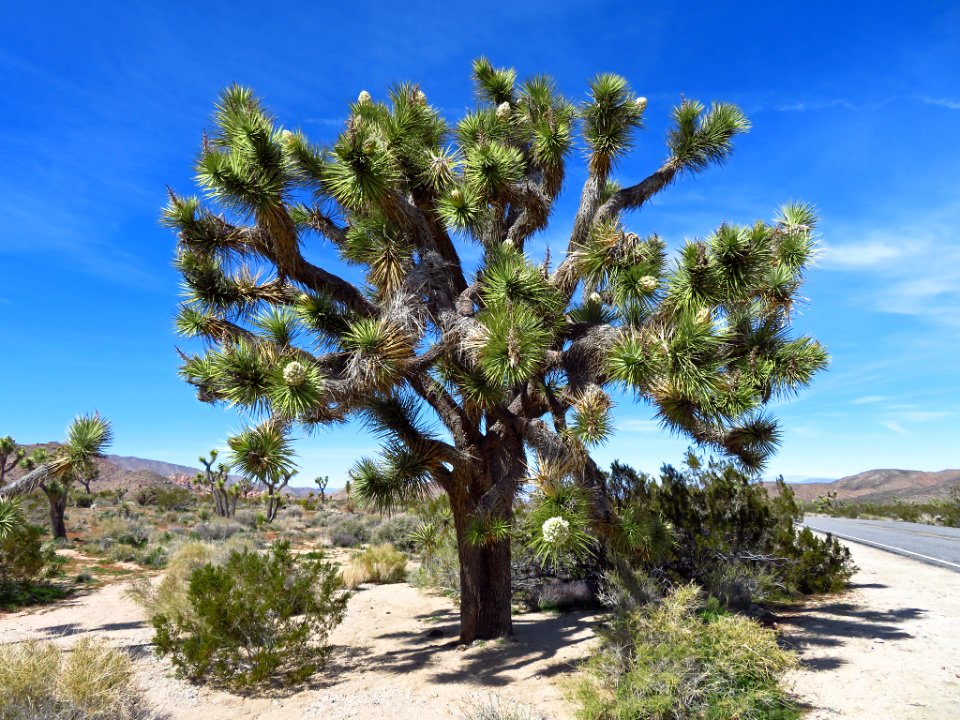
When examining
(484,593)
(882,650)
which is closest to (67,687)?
(484,593)

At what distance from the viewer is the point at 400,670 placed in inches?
279

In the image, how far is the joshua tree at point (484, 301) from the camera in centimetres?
550

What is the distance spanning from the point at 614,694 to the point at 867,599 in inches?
274

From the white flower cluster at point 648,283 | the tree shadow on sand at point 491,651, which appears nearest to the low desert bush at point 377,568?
the tree shadow on sand at point 491,651

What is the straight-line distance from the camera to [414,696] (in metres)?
6.11

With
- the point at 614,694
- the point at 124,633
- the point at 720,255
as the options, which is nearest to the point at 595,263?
the point at 720,255

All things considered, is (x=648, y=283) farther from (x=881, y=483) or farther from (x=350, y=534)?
(x=881, y=483)

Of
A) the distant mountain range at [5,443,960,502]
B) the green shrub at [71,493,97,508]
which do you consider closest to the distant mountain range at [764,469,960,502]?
the distant mountain range at [5,443,960,502]

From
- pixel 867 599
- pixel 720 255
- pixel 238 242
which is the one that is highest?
pixel 238 242

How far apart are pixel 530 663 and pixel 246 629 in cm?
337

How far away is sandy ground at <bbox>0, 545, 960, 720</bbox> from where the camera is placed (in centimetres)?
567

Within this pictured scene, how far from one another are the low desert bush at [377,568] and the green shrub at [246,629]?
22.3 ft

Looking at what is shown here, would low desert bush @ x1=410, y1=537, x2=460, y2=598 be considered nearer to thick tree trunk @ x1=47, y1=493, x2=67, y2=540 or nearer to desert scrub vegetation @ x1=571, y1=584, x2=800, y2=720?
desert scrub vegetation @ x1=571, y1=584, x2=800, y2=720

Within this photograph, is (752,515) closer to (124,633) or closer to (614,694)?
(614,694)
